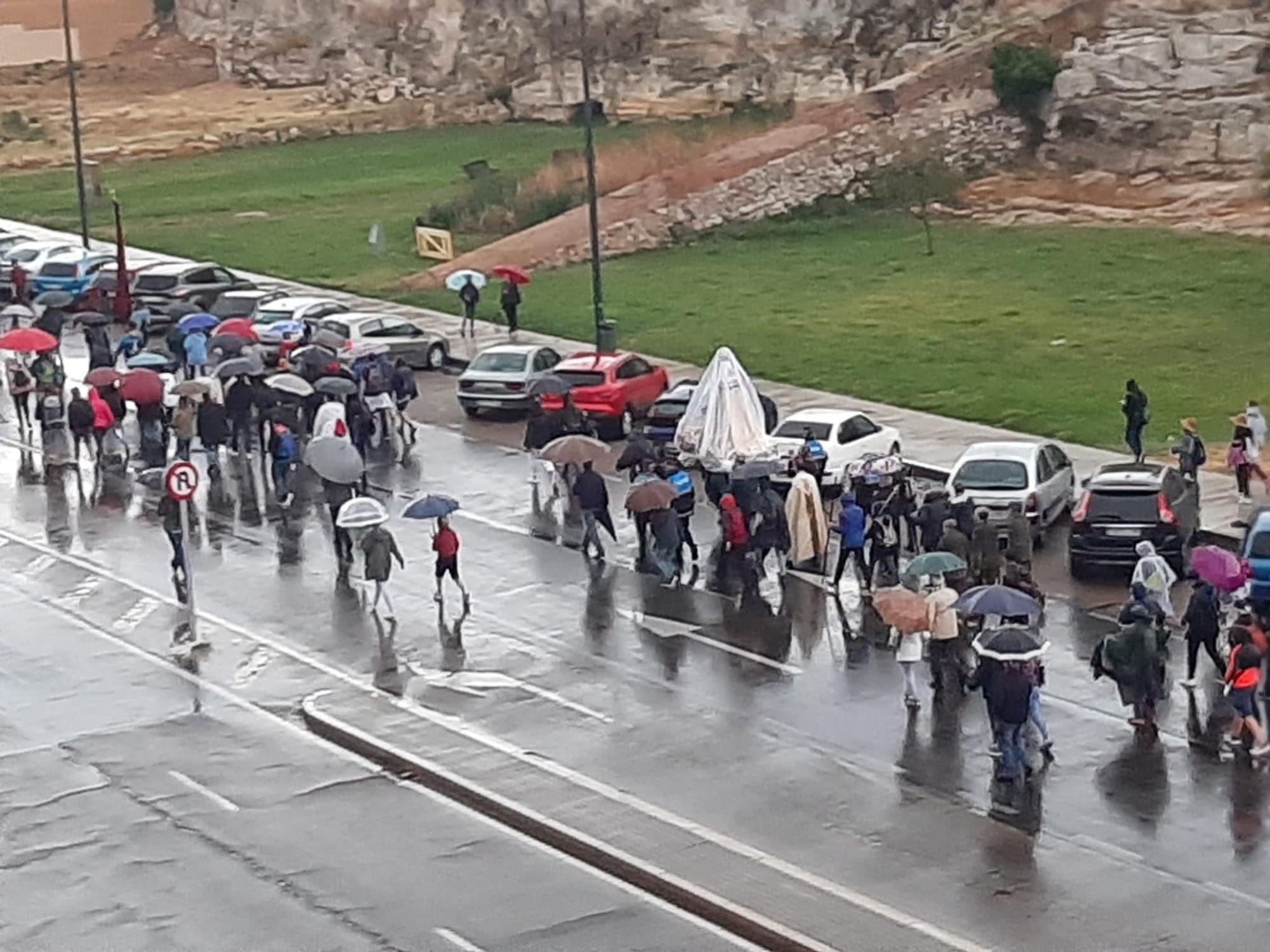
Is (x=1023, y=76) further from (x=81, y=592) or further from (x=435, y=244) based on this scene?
(x=81, y=592)

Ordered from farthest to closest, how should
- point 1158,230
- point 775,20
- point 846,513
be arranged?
point 775,20
point 1158,230
point 846,513

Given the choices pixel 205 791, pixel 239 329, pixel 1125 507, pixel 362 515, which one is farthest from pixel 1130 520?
pixel 239 329

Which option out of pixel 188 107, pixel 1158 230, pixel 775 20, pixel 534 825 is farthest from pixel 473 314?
pixel 188 107

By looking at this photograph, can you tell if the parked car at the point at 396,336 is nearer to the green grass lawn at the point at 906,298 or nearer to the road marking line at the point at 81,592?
the green grass lawn at the point at 906,298

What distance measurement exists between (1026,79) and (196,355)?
30298 mm

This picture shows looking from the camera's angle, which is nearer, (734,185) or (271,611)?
(271,611)

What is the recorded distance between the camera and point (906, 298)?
154 ft

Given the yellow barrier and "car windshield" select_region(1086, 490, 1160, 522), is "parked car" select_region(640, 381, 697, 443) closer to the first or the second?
"car windshield" select_region(1086, 490, 1160, 522)

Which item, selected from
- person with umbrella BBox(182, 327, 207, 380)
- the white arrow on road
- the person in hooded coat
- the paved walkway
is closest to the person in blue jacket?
the person in hooded coat

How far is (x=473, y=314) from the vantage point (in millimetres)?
45906

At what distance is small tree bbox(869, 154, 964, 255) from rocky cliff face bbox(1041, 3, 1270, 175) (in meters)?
3.22

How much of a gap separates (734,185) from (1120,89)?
1053cm

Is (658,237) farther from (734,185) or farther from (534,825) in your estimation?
(534,825)

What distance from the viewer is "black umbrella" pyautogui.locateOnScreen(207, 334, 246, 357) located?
Answer: 3625 centimetres
